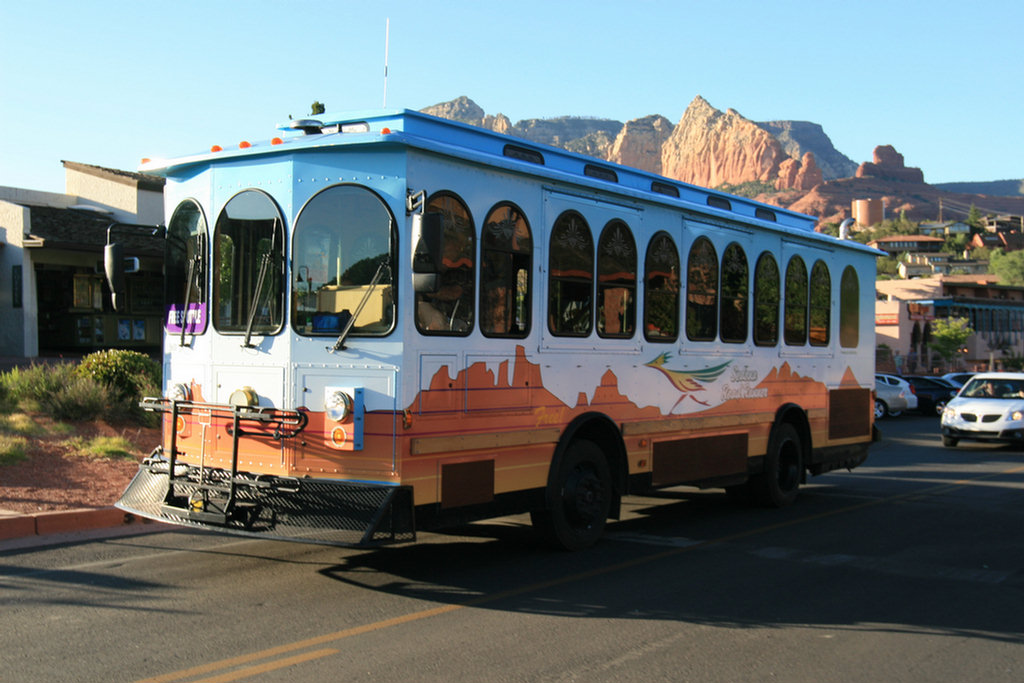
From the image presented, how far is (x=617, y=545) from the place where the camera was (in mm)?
8648

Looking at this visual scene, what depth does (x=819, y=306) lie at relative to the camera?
40.0ft

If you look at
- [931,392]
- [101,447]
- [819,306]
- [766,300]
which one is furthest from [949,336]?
[101,447]

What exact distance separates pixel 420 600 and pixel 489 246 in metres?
2.75

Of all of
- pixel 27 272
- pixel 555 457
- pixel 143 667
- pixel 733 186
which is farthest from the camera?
pixel 733 186

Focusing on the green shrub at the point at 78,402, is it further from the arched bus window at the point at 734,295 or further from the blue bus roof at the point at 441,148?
the arched bus window at the point at 734,295

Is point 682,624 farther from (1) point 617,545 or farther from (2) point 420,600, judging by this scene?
(1) point 617,545

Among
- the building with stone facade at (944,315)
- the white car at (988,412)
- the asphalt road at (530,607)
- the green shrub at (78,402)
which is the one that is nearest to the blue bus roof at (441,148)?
the asphalt road at (530,607)

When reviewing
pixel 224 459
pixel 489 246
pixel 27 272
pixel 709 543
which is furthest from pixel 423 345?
pixel 27 272

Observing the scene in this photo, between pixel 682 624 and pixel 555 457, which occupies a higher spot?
pixel 555 457

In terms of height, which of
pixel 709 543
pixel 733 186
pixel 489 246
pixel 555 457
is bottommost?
pixel 709 543

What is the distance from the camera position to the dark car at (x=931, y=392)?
32594 mm

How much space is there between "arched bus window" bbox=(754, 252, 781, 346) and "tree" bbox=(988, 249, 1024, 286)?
300 ft

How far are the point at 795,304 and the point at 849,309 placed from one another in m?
1.74

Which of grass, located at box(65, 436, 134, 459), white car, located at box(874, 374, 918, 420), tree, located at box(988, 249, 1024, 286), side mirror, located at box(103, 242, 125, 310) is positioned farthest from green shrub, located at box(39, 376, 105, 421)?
tree, located at box(988, 249, 1024, 286)
